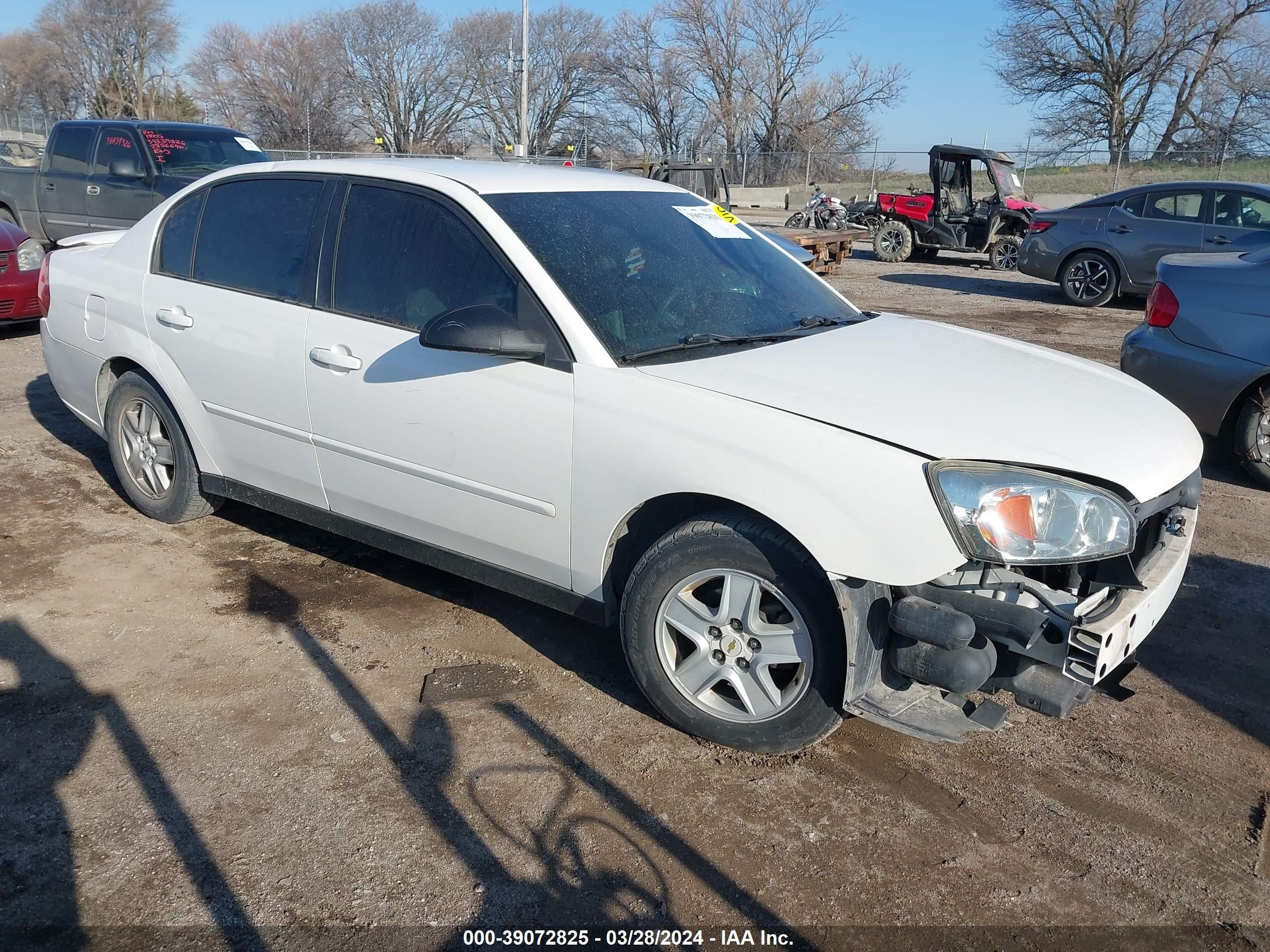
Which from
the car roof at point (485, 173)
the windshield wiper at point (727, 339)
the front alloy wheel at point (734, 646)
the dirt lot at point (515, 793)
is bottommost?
the dirt lot at point (515, 793)

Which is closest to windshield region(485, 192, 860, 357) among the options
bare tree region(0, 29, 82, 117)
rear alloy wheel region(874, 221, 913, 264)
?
rear alloy wheel region(874, 221, 913, 264)

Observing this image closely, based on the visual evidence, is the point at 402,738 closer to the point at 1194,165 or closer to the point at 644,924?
the point at 644,924

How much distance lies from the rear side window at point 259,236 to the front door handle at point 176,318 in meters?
0.17

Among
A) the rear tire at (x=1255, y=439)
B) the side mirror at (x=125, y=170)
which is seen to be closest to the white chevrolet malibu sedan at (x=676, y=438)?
the rear tire at (x=1255, y=439)

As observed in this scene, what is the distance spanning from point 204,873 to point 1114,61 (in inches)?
1899

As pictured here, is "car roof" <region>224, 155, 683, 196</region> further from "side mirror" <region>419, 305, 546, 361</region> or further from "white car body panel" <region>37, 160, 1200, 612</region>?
"side mirror" <region>419, 305, 546, 361</region>

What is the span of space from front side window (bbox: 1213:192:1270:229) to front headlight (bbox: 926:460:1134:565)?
1151 centimetres

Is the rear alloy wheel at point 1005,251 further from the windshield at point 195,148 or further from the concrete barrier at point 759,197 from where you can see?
the concrete barrier at point 759,197

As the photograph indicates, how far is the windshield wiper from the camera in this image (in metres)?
3.27

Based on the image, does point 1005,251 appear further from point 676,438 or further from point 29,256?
point 676,438

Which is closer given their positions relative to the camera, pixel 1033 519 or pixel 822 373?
pixel 1033 519

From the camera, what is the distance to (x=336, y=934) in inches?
94.8

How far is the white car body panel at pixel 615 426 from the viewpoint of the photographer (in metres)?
2.76

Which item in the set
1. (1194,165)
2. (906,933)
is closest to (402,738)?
(906,933)
